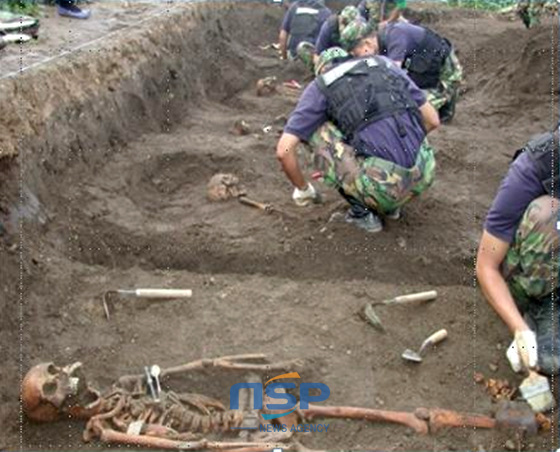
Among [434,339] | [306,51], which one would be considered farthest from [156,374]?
[306,51]

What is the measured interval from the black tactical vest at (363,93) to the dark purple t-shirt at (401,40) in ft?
6.51

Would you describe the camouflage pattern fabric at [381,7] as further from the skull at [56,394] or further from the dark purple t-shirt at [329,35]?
the skull at [56,394]

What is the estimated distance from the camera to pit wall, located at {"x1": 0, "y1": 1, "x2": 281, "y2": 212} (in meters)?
5.23

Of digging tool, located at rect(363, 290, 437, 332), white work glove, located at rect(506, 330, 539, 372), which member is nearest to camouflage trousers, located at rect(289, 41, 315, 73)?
digging tool, located at rect(363, 290, 437, 332)

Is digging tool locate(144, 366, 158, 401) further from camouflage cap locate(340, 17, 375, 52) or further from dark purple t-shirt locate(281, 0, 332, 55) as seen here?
dark purple t-shirt locate(281, 0, 332, 55)

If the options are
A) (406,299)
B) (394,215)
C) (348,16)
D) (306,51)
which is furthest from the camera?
(306,51)

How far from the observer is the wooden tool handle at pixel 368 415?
11.2ft

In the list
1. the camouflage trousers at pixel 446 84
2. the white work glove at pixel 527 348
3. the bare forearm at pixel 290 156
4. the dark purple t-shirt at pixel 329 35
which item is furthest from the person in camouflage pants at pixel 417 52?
the white work glove at pixel 527 348

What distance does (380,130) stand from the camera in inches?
195

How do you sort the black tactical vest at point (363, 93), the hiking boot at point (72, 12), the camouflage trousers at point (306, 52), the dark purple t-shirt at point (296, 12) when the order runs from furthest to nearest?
the dark purple t-shirt at point (296, 12) → the camouflage trousers at point (306, 52) → the hiking boot at point (72, 12) → the black tactical vest at point (363, 93)

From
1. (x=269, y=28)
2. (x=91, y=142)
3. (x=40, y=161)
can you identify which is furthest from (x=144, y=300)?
(x=269, y=28)

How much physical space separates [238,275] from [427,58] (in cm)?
347

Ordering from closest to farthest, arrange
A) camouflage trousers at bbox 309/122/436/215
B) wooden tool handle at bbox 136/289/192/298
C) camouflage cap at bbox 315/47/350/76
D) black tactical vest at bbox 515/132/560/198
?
black tactical vest at bbox 515/132/560/198
wooden tool handle at bbox 136/289/192/298
camouflage trousers at bbox 309/122/436/215
camouflage cap at bbox 315/47/350/76

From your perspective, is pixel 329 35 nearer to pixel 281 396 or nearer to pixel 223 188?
pixel 223 188
